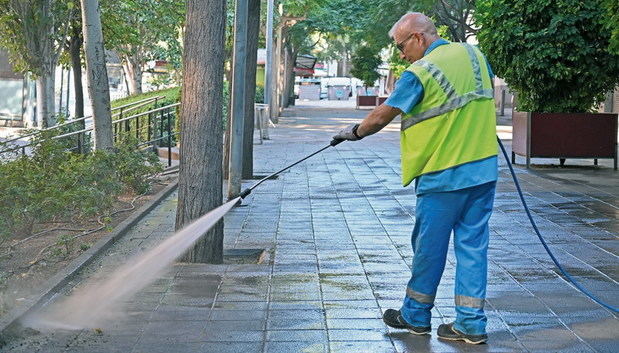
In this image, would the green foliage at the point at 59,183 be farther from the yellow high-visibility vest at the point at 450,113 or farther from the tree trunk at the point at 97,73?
the yellow high-visibility vest at the point at 450,113

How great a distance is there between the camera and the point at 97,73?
44.7 feet

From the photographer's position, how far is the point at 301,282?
7770mm

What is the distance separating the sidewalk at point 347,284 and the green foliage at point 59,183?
0.63 metres

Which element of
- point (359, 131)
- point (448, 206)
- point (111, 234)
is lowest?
point (111, 234)

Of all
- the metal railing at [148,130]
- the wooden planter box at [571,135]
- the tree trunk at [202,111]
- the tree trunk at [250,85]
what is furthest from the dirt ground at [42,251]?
the wooden planter box at [571,135]

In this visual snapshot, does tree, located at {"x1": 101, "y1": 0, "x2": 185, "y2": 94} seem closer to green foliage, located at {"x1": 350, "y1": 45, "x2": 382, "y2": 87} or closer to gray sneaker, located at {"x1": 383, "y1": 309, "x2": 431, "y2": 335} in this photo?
gray sneaker, located at {"x1": 383, "y1": 309, "x2": 431, "y2": 335}

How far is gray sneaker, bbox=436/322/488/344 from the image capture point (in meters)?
5.95

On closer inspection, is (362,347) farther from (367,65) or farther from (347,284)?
(367,65)

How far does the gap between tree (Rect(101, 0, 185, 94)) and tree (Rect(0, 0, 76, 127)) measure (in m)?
1.79

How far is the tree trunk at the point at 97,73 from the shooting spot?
13453 millimetres

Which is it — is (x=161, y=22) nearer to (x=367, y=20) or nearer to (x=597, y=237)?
(x=367, y=20)

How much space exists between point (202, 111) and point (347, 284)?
6.36 feet

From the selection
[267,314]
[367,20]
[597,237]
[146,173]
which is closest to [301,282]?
[267,314]

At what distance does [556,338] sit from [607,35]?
36.2 ft
